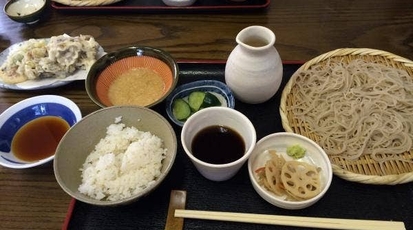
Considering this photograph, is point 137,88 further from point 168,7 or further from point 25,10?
point 25,10

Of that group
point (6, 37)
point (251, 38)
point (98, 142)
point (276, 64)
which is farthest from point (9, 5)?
point (276, 64)

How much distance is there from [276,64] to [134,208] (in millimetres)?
926

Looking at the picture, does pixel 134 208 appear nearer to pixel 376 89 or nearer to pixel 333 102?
pixel 333 102

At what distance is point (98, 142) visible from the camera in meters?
1.45

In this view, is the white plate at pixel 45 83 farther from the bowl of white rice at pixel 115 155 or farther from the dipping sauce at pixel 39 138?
the bowl of white rice at pixel 115 155

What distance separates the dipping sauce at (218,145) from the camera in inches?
51.6

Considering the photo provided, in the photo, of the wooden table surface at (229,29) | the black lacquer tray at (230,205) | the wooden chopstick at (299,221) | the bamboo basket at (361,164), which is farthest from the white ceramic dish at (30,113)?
the bamboo basket at (361,164)

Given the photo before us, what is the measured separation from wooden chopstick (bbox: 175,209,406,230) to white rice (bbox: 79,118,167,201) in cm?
24

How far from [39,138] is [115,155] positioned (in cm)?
45

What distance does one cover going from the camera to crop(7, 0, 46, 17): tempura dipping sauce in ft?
7.66

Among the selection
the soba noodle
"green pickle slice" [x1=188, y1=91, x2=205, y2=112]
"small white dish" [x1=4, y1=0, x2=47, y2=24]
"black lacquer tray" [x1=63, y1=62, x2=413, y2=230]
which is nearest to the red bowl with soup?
"green pickle slice" [x1=188, y1=91, x2=205, y2=112]

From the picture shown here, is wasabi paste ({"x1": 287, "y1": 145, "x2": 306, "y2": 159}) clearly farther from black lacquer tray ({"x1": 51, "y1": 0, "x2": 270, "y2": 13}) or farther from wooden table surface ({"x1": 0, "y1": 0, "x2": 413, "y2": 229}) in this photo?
black lacquer tray ({"x1": 51, "y1": 0, "x2": 270, "y2": 13})

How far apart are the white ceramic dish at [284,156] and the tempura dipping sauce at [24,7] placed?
2023 mm

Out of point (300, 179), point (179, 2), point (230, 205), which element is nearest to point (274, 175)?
point (300, 179)
